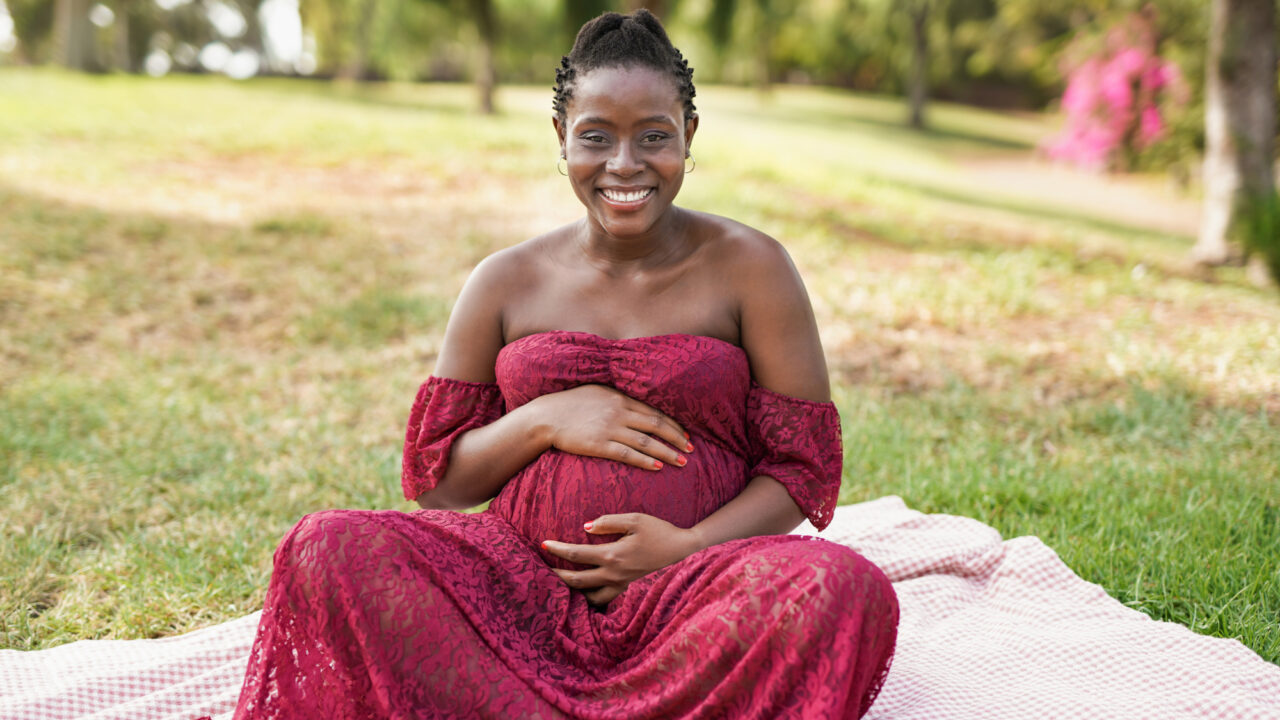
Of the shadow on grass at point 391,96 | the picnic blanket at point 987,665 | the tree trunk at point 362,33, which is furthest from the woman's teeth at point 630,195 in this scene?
the tree trunk at point 362,33

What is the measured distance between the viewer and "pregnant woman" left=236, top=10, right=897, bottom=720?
2031 mm

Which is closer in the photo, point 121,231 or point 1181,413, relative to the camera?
point 1181,413

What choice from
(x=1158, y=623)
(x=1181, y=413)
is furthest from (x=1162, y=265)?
(x=1158, y=623)

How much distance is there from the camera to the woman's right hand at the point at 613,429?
2.42m

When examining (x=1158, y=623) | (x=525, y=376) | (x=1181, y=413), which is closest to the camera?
(x=525, y=376)

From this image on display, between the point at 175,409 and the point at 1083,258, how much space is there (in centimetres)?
733

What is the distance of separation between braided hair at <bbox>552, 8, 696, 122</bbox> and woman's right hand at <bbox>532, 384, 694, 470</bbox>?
0.78m

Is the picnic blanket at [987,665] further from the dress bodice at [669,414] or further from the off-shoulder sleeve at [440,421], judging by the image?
the off-shoulder sleeve at [440,421]

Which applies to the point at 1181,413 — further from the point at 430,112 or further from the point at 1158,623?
the point at 430,112

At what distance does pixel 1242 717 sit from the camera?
2.47 m

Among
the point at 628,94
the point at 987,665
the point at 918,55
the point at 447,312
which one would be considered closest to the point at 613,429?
the point at 628,94

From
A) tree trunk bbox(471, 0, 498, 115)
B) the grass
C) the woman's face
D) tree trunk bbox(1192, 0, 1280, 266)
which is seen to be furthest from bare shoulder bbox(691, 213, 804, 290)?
tree trunk bbox(471, 0, 498, 115)

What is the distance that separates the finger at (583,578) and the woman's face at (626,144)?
86 centimetres

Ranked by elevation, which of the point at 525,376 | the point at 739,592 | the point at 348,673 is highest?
the point at 525,376
